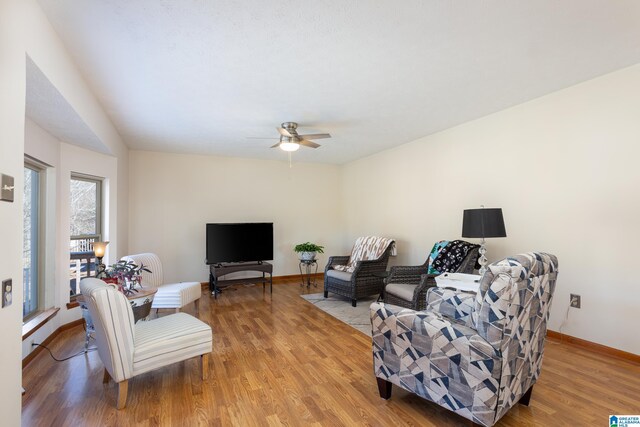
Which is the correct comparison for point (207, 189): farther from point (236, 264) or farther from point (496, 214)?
point (496, 214)

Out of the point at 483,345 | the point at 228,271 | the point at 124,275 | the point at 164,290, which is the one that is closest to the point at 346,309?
the point at 228,271

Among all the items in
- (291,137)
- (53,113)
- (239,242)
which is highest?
(291,137)

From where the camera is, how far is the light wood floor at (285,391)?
2.01 m

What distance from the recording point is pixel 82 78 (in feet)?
8.89

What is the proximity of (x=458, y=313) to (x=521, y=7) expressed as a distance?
2.07m

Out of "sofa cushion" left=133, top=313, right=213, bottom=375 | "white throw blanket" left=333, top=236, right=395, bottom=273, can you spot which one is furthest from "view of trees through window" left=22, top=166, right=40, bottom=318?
"white throw blanket" left=333, top=236, right=395, bottom=273

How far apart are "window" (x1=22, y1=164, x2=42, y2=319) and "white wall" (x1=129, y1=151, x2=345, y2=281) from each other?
210 centimetres

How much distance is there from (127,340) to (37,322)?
147 centimetres

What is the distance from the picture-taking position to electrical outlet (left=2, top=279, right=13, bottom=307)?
4.41 feet

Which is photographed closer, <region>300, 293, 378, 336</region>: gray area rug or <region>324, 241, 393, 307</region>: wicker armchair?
<region>300, 293, 378, 336</region>: gray area rug

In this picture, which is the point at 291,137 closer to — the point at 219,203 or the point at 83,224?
the point at 219,203

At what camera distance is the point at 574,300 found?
10.3ft

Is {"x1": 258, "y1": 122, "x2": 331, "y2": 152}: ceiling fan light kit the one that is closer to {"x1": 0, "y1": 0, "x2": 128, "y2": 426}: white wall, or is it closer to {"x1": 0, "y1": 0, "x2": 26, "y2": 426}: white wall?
{"x1": 0, "y1": 0, "x2": 128, "y2": 426}: white wall

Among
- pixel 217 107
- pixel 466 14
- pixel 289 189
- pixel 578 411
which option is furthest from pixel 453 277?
pixel 289 189
